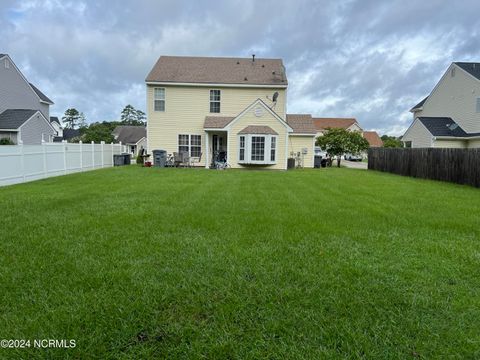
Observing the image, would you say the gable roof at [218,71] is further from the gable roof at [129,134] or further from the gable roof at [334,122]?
the gable roof at [334,122]

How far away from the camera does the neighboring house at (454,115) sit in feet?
74.7

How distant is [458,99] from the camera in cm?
2428

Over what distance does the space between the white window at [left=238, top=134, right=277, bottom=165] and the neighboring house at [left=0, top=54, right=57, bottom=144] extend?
48.7ft

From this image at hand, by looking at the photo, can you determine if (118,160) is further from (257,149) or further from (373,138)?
(373,138)

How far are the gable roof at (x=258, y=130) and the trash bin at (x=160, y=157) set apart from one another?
5.02 m

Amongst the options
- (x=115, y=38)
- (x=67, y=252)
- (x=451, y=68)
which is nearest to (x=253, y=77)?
(x=115, y=38)

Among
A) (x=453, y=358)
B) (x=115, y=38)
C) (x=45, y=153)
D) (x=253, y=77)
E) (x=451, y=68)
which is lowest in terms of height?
(x=453, y=358)

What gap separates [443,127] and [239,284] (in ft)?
86.3

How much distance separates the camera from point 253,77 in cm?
2217

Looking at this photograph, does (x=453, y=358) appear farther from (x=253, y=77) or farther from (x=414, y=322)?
(x=253, y=77)

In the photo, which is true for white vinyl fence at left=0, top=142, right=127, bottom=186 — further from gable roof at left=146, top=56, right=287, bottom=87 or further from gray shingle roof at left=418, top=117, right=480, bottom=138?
gray shingle roof at left=418, top=117, right=480, bottom=138

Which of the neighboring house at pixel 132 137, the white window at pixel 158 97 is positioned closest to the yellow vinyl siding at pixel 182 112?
the white window at pixel 158 97

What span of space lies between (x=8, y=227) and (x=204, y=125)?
15.5 meters

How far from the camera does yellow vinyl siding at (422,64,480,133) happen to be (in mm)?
22766
